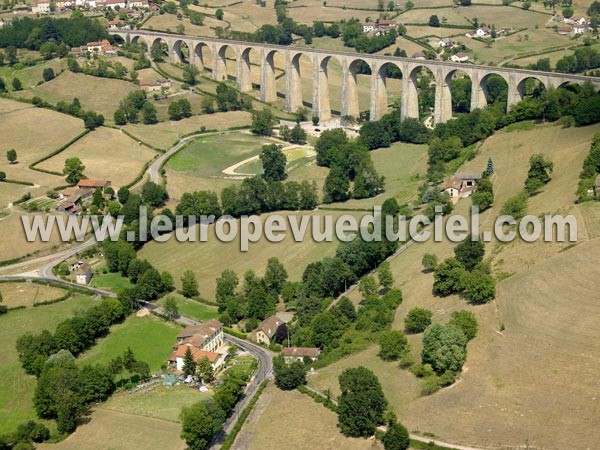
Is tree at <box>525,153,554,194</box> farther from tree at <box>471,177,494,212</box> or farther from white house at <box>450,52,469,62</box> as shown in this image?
white house at <box>450,52,469,62</box>

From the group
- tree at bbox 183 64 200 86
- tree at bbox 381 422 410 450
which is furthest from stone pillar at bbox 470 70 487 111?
tree at bbox 381 422 410 450

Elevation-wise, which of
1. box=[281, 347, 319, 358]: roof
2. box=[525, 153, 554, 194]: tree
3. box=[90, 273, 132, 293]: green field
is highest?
box=[525, 153, 554, 194]: tree

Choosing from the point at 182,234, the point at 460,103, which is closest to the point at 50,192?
the point at 182,234

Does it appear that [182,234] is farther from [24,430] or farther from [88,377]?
[24,430]

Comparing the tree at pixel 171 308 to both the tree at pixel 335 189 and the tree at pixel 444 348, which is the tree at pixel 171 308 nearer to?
the tree at pixel 444 348

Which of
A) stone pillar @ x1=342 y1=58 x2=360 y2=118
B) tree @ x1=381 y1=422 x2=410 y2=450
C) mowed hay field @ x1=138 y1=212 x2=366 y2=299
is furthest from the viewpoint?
stone pillar @ x1=342 y1=58 x2=360 y2=118
